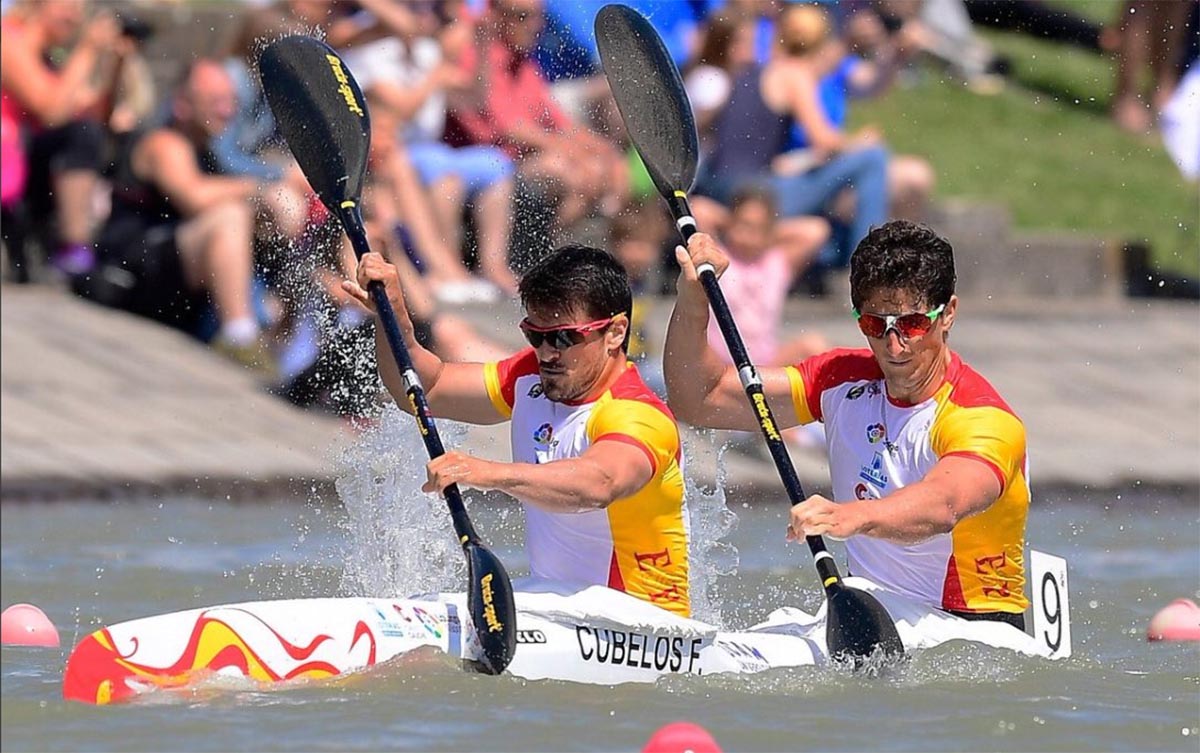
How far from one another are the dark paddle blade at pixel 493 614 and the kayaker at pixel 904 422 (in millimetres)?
726

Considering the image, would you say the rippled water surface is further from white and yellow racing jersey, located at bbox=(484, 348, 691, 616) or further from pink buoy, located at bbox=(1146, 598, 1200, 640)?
white and yellow racing jersey, located at bbox=(484, 348, 691, 616)

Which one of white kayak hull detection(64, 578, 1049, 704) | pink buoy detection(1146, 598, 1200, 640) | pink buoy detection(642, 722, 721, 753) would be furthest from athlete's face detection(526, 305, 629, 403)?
pink buoy detection(1146, 598, 1200, 640)

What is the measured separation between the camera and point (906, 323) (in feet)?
18.8

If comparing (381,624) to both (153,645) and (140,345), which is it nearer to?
(153,645)

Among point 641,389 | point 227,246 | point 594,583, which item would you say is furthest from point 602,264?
point 227,246

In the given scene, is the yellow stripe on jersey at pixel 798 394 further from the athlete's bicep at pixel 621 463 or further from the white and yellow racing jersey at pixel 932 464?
the athlete's bicep at pixel 621 463

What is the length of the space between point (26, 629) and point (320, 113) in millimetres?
1770

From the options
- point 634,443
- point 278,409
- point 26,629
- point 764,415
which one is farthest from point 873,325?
point 278,409

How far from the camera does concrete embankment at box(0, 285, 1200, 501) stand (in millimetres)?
9656

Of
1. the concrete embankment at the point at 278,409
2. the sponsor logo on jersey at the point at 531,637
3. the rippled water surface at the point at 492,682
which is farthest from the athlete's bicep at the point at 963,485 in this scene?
the concrete embankment at the point at 278,409

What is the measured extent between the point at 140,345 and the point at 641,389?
5.48 metres

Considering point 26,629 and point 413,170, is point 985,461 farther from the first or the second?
point 413,170

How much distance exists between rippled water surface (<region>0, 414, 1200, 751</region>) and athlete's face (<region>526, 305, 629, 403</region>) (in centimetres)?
79

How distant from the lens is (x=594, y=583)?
588cm
